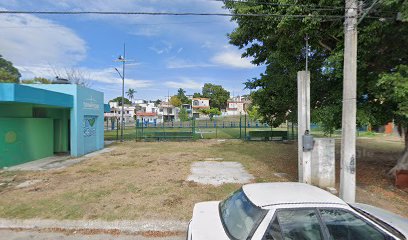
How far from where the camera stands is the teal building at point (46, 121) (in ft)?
38.0

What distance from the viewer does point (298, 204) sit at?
3.03 metres

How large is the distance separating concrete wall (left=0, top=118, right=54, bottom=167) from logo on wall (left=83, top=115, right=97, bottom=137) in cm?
184

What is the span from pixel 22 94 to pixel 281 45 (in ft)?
32.8

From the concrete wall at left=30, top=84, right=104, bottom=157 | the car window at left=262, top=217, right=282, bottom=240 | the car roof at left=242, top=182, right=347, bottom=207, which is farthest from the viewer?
the concrete wall at left=30, top=84, right=104, bottom=157

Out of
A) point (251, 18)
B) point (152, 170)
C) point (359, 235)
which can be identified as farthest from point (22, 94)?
point (359, 235)

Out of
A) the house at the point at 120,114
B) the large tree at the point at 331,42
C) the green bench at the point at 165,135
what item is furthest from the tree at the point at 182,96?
the large tree at the point at 331,42

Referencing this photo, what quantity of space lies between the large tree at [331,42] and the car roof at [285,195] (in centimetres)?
422

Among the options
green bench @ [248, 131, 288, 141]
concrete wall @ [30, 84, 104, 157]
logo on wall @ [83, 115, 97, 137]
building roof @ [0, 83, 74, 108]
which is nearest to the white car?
building roof @ [0, 83, 74, 108]

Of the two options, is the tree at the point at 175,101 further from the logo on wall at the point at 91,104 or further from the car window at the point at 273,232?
the car window at the point at 273,232

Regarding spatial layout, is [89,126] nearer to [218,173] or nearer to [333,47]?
[218,173]

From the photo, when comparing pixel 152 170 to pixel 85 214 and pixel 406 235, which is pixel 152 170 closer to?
pixel 85 214

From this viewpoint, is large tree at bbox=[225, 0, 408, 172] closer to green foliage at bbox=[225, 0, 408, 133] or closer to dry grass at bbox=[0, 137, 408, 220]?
green foliage at bbox=[225, 0, 408, 133]

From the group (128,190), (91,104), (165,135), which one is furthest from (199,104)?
(128,190)

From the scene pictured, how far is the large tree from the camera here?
7129 mm
